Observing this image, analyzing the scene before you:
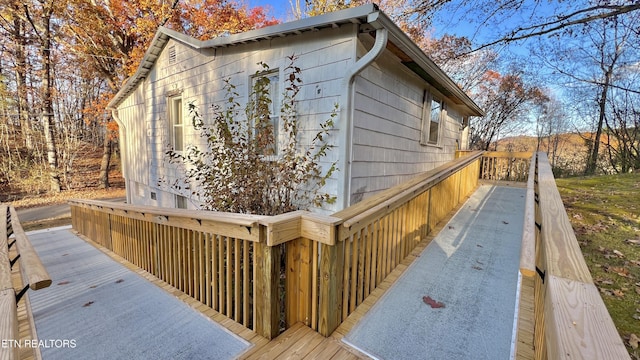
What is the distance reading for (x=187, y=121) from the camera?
21.4 ft

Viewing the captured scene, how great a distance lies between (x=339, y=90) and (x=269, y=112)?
4.02 ft

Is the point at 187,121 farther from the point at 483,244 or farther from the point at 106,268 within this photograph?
the point at 483,244

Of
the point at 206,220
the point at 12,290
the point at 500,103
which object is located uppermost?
the point at 500,103

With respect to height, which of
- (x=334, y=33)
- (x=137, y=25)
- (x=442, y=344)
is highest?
(x=137, y=25)

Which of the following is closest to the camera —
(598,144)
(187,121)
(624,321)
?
(624,321)

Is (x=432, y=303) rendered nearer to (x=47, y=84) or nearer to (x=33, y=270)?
(x=33, y=270)

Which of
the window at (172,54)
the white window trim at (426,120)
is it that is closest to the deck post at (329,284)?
the white window trim at (426,120)

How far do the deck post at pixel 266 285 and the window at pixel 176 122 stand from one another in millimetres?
5799

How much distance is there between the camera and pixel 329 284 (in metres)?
2.08

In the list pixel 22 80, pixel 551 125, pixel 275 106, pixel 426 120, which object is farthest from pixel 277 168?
pixel 551 125

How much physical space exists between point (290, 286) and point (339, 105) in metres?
2.40

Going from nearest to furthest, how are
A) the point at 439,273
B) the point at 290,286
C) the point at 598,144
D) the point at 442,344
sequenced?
1. the point at 442,344
2. the point at 290,286
3. the point at 439,273
4. the point at 598,144

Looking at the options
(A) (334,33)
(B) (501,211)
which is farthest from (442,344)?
(B) (501,211)

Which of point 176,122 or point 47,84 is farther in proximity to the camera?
point 47,84
